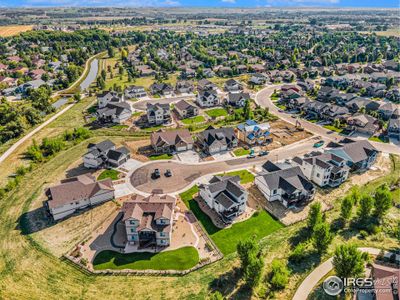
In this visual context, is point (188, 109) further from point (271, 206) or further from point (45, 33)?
point (45, 33)

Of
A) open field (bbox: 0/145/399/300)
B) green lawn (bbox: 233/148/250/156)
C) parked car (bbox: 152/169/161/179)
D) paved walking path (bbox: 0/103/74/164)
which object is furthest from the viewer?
paved walking path (bbox: 0/103/74/164)

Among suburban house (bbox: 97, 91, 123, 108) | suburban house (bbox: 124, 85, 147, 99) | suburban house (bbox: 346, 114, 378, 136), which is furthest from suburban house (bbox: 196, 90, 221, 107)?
suburban house (bbox: 346, 114, 378, 136)

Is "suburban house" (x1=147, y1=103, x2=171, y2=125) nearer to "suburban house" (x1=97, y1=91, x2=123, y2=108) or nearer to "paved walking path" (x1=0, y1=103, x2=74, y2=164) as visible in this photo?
"suburban house" (x1=97, y1=91, x2=123, y2=108)

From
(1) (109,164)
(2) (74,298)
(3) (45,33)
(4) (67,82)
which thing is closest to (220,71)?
(4) (67,82)

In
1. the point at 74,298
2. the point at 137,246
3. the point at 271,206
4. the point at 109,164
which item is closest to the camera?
the point at 74,298

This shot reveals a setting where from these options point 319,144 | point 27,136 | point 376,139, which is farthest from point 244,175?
point 27,136
